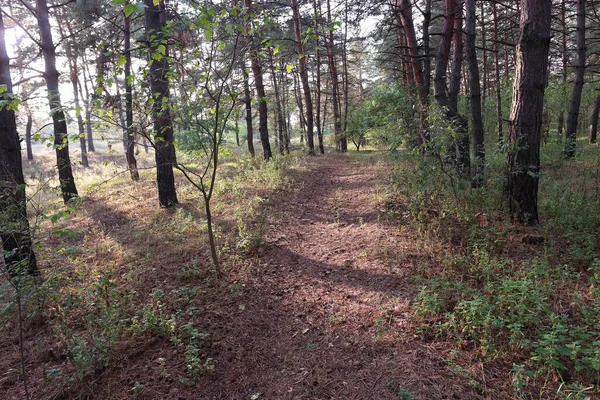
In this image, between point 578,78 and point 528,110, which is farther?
point 578,78

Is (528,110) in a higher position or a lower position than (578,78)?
lower

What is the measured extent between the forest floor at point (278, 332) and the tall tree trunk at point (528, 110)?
187 cm

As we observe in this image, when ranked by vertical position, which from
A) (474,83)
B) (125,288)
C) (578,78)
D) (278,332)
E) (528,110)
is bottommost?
(278,332)

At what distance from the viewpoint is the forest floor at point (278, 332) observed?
2.63 m

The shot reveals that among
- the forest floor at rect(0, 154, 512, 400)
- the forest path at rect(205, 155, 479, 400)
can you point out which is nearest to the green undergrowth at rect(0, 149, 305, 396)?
the forest floor at rect(0, 154, 512, 400)

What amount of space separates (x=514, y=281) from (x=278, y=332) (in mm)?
2600

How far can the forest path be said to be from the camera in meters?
2.62

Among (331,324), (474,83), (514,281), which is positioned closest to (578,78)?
(474,83)

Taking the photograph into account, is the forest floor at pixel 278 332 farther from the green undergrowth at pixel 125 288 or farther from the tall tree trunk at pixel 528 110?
the tall tree trunk at pixel 528 110

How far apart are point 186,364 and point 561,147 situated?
12679 millimetres

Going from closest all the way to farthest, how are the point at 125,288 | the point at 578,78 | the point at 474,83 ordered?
1. the point at 125,288
2. the point at 474,83
3. the point at 578,78

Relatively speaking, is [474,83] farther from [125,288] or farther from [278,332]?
[125,288]

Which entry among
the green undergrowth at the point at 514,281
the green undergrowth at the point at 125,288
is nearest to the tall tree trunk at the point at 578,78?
the green undergrowth at the point at 514,281

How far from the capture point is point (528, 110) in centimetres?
475
